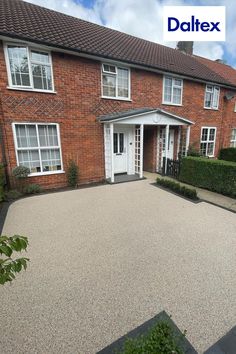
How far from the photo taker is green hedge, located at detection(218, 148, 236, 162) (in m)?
12.4

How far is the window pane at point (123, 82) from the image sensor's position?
8.11 metres

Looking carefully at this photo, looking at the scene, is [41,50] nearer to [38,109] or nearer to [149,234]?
[38,109]

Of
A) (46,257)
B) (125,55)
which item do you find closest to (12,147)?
(46,257)

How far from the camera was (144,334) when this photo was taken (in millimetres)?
1931

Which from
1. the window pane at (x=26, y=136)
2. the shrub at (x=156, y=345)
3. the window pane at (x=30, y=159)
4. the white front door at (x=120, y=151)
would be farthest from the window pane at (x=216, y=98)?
the shrub at (x=156, y=345)

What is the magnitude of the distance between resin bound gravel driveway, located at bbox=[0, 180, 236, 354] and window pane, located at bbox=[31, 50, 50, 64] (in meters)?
5.18

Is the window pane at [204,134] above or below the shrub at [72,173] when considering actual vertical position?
above

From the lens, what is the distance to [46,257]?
3.28 metres

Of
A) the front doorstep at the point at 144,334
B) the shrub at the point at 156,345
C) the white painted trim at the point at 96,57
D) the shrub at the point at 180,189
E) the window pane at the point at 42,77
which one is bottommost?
the front doorstep at the point at 144,334

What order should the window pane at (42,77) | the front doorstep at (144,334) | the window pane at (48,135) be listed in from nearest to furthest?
the front doorstep at (144,334)
the window pane at (42,77)
the window pane at (48,135)

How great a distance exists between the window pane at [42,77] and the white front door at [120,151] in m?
3.33

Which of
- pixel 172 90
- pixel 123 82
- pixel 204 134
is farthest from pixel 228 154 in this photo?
pixel 123 82

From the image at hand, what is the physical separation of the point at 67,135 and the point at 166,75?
6108mm

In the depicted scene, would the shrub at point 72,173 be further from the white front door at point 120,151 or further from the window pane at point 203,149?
the window pane at point 203,149
